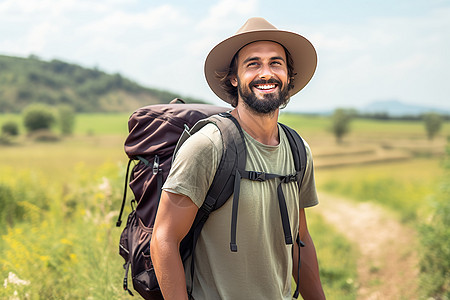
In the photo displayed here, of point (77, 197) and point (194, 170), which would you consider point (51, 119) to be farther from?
point (194, 170)

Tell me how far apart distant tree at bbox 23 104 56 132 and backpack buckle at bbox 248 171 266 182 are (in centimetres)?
6830

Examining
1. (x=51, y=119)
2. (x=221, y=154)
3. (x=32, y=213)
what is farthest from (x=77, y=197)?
(x=51, y=119)

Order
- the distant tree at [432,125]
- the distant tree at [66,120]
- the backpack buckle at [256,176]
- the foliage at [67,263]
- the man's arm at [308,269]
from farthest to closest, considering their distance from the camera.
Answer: the distant tree at [66,120], the distant tree at [432,125], the foliage at [67,263], the man's arm at [308,269], the backpack buckle at [256,176]

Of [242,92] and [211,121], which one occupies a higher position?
[242,92]

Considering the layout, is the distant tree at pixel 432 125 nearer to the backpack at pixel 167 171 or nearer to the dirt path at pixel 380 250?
the dirt path at pixel 380 250

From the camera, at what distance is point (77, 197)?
7801 mm

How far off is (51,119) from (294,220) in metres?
72.6

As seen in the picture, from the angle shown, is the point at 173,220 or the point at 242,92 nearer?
the point at 173,220

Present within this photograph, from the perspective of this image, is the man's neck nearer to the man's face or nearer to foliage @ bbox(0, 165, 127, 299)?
the man's face

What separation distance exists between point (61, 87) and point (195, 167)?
9984 cm

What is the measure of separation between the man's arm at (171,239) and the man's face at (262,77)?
66 centimetres

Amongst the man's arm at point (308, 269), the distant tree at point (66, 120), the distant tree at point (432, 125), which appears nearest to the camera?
the man's arm at point (308, 269)

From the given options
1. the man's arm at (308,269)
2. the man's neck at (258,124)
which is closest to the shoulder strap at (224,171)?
the man's neck at (258,124)

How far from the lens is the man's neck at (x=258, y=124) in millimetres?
2211
